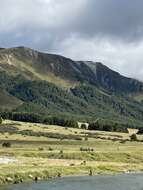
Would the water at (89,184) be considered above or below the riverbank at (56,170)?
below

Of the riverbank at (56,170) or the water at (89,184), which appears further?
the riverbank at (56,170)

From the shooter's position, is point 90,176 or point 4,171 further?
point 90,176

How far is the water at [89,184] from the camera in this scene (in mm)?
78688

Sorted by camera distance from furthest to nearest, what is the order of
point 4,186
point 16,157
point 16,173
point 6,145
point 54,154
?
point 6,145 → point 54,154 → point 16,157 → point 16,173 → point 4,186

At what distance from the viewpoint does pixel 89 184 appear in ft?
276

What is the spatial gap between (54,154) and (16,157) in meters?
11.4

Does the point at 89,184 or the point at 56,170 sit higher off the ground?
the point at 56,170

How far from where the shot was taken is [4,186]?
78.3m


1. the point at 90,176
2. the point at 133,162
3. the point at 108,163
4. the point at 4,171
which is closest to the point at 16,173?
the point at 4,171

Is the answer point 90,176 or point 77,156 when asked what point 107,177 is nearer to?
point 90,176

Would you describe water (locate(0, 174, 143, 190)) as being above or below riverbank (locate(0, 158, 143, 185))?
below

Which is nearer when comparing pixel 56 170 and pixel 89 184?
pixel 89 184

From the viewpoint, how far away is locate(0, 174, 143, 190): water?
7869 cm

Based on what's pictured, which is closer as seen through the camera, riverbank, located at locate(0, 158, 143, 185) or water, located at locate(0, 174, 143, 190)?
water, located at locate(0, 174, 143, 190)
